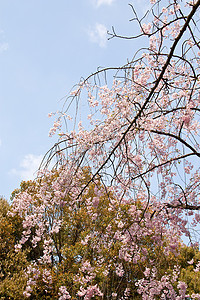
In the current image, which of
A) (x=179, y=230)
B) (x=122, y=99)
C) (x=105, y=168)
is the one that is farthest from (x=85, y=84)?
(x=179, y=230)

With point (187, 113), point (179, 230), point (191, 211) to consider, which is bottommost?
point (179, 230)

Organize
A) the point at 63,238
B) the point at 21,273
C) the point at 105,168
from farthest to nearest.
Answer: the point at 63,238 → the point at 21,273 → the point at 105,168

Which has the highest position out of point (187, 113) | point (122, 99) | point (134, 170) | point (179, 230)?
point (122, 99)

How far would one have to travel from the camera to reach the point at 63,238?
27.1 feet

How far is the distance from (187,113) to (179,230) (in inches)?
59.9

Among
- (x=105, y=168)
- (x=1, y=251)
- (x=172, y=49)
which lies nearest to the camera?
(x=172, y=49)

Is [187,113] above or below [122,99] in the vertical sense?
below

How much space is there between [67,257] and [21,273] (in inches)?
45.4

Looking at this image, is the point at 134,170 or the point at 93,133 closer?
the point at 93,133

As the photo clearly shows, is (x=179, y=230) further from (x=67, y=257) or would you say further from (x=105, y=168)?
(x=67, y=257)

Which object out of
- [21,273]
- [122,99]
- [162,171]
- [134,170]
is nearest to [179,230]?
[162,171]

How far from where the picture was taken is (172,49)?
2.71 m

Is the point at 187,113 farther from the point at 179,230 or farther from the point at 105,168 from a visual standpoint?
the point at 179,230

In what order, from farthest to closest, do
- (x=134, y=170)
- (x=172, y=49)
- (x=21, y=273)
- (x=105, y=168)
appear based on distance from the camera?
(x=21, y=273) → (x=134, y=170) → (x=105, y=168) → (x=172, y=49)
